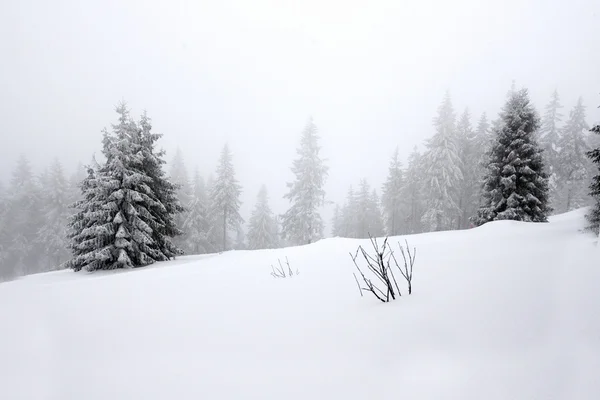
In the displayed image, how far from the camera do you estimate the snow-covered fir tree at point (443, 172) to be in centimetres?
2180

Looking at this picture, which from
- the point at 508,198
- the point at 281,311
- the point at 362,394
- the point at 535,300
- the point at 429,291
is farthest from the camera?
the point at 508,198

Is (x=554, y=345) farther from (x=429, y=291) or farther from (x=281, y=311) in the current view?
(x=281, y=311)

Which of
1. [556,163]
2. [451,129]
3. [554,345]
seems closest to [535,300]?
[554,345]

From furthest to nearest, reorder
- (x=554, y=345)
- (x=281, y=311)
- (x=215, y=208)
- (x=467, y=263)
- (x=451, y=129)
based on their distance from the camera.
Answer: (x=215, y=208) < (x=451, y=129) < (x=467, y=263) < (x=281, y=311) < (x=554, y=345)

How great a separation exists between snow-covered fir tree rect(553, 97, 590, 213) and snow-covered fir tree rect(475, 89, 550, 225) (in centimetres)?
1393

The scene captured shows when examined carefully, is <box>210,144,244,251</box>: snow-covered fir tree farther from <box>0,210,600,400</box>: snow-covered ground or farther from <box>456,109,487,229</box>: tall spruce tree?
<box>0,210,600,400</box>: snow-covered ground

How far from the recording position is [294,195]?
24438mm

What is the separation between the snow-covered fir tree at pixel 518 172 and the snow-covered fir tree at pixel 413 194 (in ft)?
38.5

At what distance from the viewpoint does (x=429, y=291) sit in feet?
8.81

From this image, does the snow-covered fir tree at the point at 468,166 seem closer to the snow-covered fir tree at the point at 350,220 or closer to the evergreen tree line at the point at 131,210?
the snow-covered fir tree at the point at 350,220

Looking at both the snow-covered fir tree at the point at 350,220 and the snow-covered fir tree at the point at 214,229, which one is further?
the snow-covered fir tree at the point at 350,220

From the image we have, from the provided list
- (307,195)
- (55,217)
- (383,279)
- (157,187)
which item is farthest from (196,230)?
(383,279)

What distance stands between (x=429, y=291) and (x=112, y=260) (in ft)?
46.1

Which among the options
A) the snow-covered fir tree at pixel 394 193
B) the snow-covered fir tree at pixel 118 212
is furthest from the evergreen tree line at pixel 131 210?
the snow-covered fir tree at pixel 394 193
